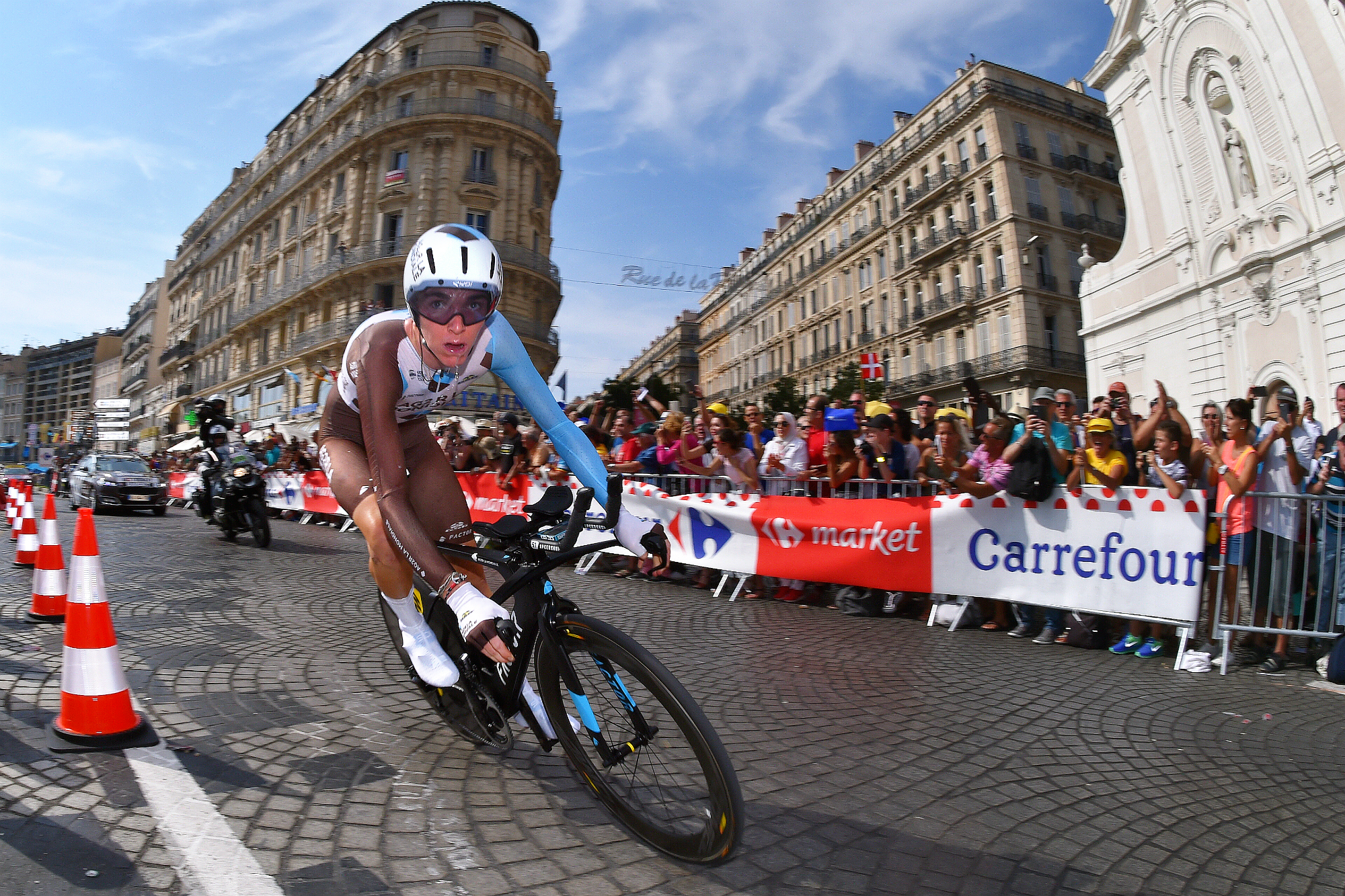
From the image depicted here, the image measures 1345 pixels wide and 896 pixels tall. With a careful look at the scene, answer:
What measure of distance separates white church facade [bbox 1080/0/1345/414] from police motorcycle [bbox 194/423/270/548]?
1819cm

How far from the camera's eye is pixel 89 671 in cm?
297

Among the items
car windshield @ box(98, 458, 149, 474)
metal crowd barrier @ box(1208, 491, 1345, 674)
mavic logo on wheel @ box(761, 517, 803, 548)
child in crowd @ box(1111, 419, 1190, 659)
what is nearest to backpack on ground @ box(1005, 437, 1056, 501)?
child in crowd @ box(1111, 419, 1190, 659)

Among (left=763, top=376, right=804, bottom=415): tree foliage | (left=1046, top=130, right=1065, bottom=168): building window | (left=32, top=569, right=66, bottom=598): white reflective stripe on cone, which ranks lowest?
(left=32, top=569, right=66, bottom=598): white reflective stripe on cone

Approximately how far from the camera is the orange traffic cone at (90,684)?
295cm

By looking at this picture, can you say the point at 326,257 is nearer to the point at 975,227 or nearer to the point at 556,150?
the point at 556,150

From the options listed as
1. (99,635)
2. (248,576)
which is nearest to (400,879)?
(99,635)

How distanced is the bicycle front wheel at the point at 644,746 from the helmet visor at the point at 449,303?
1.19 metres

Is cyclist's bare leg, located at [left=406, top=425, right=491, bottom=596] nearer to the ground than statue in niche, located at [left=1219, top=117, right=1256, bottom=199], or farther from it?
nearer to the ground

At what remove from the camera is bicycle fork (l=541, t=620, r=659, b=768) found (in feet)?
7.48

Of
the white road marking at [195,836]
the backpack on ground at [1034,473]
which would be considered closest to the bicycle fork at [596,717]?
the white road marking at [195,836]

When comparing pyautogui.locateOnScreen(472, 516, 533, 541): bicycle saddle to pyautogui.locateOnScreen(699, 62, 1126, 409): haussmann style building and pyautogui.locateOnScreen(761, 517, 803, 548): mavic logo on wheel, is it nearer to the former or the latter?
pyautogui.locateOnScreen(761, 517, 803, 548): mavic logo on wheel

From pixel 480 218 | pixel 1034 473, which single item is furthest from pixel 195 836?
pixel 480 218

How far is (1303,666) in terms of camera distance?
16.8ft

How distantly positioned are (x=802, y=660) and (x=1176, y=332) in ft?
71.3
